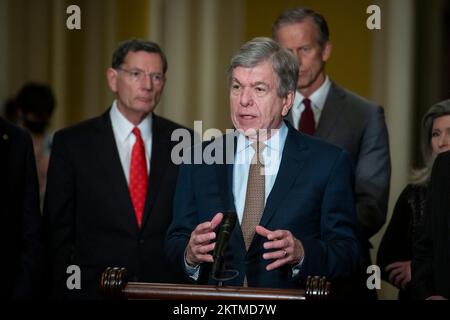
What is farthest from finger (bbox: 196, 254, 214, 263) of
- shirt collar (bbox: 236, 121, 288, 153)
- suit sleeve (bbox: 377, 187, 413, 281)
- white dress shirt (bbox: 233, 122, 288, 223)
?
suit sleeve (bbox: 377, 187, 413, 281)

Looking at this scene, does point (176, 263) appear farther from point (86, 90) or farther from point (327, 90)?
point (86, 90)

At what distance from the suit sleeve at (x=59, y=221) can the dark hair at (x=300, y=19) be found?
3.51 ft

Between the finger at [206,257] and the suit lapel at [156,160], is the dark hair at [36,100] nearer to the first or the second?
the suit lapel at [156,160]

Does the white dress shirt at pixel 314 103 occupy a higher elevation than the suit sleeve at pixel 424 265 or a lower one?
higher

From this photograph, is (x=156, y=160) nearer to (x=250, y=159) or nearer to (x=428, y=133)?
(x=250, y=159)

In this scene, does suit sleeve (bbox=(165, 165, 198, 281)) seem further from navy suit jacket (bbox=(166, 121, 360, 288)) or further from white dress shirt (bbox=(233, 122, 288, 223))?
white dress shirt (bbox=(233, 122, 288, 223))

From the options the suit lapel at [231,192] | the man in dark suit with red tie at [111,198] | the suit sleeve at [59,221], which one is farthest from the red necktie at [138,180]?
the suit lapel at [231,192]

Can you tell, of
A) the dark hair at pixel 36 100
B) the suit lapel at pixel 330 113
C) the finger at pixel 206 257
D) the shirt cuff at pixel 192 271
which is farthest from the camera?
the dark hair at pixel 36 100

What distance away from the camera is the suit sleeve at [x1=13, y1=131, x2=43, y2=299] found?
3.67 meters

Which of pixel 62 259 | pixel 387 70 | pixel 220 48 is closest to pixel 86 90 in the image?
pixel 220 48

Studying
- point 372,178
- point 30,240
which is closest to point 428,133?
point 372,178

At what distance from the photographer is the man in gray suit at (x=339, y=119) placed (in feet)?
13.8

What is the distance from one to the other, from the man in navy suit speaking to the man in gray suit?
0.67m
